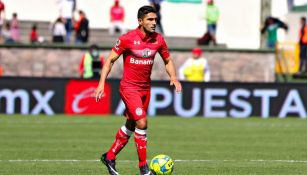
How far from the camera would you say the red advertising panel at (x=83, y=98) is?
31.0 metres

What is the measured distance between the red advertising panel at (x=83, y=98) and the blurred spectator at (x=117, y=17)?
10.5 m

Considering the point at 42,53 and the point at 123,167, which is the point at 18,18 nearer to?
the point at 42,53

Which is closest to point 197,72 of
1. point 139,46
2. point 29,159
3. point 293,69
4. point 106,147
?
point 293,69

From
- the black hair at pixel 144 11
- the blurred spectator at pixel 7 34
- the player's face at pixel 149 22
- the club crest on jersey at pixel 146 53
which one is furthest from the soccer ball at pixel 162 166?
the blurred spectator at pixel 7 34

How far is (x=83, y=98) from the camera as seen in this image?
31016 mm

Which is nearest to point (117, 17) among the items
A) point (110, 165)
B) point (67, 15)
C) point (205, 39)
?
point (67, 15)

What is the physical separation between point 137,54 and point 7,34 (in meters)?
24.6

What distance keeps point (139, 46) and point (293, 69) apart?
25.6 m

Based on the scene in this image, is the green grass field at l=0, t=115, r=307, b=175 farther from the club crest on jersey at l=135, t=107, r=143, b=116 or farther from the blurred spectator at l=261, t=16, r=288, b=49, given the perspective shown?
the blurred spectator at l=261, t=16, r=288, b=49

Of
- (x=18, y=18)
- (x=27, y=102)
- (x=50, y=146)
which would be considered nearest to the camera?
(x=50, y=146)

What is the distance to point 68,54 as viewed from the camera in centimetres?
3791

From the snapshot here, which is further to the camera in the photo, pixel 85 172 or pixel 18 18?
pixel 18 18

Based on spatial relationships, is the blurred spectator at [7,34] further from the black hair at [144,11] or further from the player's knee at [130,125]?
the black hair at [144,11]

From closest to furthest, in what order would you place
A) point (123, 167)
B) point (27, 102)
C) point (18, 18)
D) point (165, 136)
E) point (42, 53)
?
point (123, 167) < point (165, 136) < point (27, 102) < point (42, 53) < point (18, 18)
